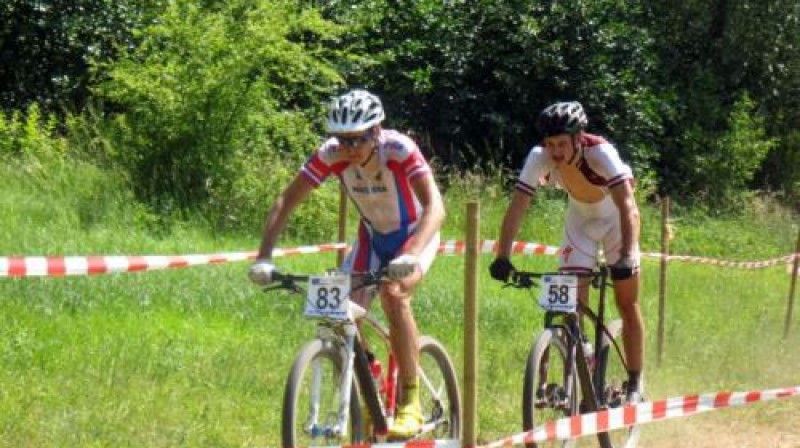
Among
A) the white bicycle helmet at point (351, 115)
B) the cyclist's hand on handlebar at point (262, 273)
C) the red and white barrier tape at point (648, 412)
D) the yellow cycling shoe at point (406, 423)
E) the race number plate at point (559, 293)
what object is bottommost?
the red and white barrier tape at point (648, 412)

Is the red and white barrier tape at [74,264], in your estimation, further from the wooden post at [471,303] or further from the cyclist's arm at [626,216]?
the cyclist's arm at [626,216]

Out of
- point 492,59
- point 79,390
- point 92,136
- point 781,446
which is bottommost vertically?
point 781,446

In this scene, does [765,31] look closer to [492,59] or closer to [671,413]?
[492,59]

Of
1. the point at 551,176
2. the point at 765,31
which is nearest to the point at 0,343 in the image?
the point at 551,176

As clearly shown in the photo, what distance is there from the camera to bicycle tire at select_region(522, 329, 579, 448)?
684cm

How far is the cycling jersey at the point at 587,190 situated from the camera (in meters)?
7.21

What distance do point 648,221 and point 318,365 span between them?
14.7 meters

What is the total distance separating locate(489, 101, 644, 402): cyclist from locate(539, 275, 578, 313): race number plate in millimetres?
325

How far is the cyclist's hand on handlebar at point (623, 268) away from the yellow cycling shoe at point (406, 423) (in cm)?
155

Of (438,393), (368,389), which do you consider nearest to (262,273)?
(368,389)

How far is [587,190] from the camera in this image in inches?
298

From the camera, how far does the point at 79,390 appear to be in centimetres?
742

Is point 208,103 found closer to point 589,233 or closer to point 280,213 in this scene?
point 589,233

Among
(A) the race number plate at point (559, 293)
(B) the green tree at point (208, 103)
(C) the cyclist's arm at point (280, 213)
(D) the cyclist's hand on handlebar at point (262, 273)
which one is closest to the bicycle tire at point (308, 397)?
(D) the cyclist's hand on handlebar at point (262, 273)
